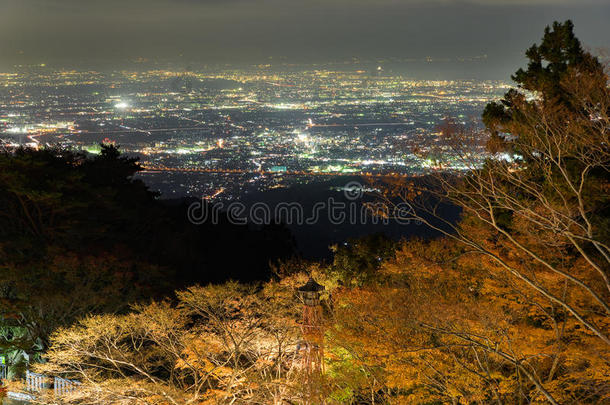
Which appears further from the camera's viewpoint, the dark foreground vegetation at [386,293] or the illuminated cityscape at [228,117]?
the illuminated cityscape at [228,117]

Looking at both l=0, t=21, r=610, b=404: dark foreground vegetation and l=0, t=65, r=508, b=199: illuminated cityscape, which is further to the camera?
l=0, t=65, r=508, b=199: illuminated cityscape

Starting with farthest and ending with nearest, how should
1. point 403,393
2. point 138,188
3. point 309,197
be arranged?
1. point 309,197
2. point 138,188
3. point 403,393

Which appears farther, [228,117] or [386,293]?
[228,117]

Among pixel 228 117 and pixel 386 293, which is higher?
pixel 228 117

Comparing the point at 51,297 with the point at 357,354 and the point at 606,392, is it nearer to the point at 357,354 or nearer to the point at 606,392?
the point at 357,354

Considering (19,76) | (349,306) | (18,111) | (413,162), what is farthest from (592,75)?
(19,76)
